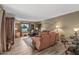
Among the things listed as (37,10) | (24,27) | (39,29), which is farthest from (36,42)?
(37,10)

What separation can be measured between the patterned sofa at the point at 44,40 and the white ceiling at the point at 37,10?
435 millimetres

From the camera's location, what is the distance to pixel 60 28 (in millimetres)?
2465

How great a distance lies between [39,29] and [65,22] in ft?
2.22

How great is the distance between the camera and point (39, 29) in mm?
2463

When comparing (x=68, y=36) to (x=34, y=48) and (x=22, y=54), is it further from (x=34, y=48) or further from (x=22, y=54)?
(x=22, y=54)

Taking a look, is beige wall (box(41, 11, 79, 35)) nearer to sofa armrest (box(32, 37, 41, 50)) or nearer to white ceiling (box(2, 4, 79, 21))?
white ceiling (box(2, 4, 79, 21))

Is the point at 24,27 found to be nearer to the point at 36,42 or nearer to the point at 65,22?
the point at 36,42

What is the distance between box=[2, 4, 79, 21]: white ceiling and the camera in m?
2.34

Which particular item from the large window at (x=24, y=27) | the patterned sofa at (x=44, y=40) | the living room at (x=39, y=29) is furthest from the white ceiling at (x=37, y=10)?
the patterned sofa at (x=44, y=40)

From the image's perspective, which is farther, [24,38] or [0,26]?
[24,38]

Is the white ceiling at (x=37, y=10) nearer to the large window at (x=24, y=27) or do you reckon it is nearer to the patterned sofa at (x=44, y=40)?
the large window at (x=24, y=27)
